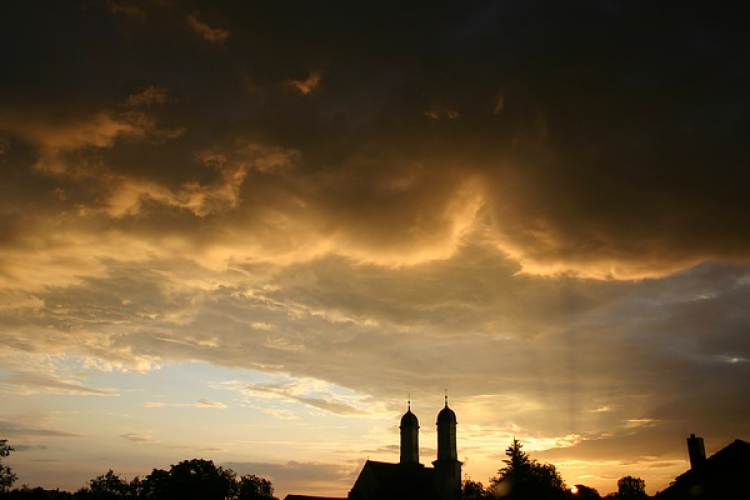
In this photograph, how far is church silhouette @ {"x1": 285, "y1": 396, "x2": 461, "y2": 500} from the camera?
72.8 metres

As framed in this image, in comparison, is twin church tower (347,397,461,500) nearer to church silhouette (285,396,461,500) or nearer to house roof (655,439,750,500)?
church silhouette (285,396,461,500)

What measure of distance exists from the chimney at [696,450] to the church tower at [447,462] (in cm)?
3588

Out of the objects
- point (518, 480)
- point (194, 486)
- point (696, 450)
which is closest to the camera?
point (696, 450)

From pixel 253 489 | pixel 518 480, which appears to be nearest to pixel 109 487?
pixel 253 489

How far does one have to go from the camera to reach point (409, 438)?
80875 mm

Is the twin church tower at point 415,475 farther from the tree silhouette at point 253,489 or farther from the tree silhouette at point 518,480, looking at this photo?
the tree silhouette at point 253,489

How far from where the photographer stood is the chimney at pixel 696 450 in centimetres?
4384

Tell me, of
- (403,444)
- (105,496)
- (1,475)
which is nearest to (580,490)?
(403,444)

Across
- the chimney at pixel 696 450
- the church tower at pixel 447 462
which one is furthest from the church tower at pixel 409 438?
the chimney at pixel 696 450

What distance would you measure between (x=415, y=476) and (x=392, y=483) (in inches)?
162

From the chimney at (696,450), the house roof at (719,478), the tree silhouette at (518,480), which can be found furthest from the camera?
the tree silhouette at (518,480)

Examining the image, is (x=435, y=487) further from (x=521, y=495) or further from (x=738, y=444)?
(x=738, y=444)

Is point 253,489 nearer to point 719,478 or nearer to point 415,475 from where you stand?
point 415,475

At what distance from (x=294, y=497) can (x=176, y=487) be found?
42542 millimetres
